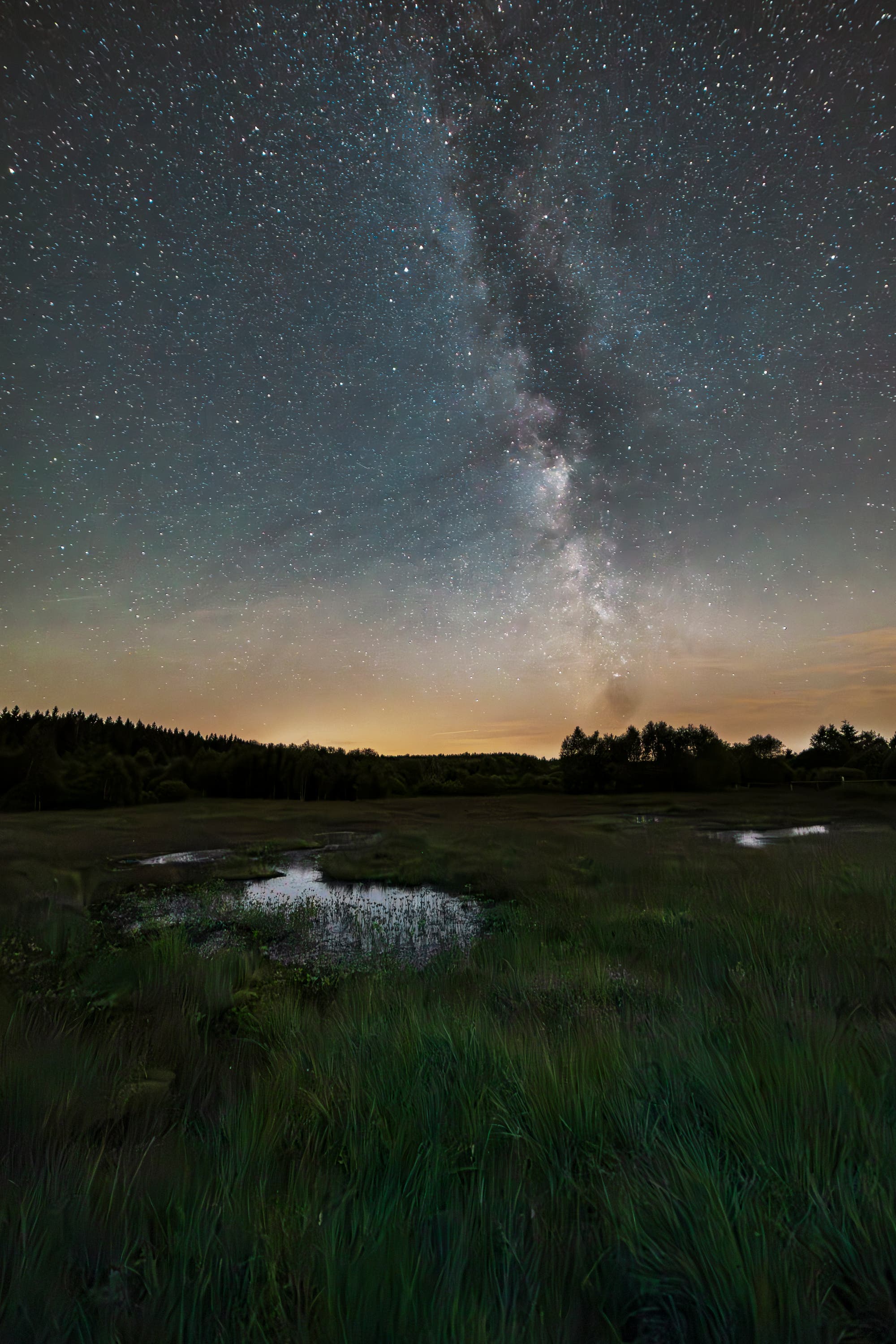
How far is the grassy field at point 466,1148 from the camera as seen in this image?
2.16 metres

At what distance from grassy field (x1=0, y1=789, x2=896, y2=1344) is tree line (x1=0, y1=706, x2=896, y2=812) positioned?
65.5 m

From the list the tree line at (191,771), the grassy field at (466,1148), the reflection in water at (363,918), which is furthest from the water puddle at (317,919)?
the tree line at (191,771)

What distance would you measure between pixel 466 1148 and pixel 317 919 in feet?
30.8

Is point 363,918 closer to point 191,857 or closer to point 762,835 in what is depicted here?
point 191,857

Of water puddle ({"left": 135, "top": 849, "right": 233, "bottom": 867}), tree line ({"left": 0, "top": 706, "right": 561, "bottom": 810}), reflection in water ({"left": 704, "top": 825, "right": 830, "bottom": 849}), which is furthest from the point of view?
tree line ({"left": 0, "top": 706, "right": 561, "bottom": 810})

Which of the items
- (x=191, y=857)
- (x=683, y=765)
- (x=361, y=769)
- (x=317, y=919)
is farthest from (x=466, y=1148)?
(x=361, y=769)

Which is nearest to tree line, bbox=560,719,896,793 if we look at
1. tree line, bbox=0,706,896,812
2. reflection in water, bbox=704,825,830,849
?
→ tree line, bbox=0,706,896,812

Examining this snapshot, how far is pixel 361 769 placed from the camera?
294ft

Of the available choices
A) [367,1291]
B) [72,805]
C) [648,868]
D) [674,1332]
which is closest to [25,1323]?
[367,1291]

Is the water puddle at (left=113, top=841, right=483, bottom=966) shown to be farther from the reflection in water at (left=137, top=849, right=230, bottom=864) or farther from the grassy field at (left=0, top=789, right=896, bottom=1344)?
the reflection in water at (left=137, top=849, right=230, bottom=864)

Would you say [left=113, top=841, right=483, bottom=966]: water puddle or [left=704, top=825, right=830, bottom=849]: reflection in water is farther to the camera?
[left=704, top=825, right=830, bottom=849]: reflection in water

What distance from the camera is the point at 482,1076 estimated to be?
12.7 ft

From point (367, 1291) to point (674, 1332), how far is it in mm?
1133

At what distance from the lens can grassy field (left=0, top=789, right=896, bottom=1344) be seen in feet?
7.09
